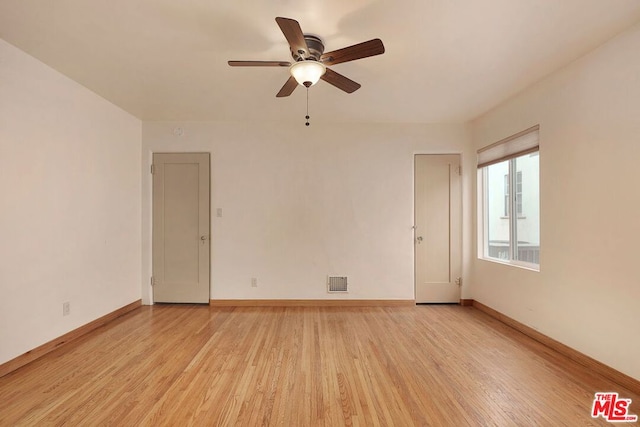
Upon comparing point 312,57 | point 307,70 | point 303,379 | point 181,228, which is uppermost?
point 312,57

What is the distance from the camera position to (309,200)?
4.15 meters

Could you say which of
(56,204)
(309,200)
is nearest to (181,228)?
(56,204)

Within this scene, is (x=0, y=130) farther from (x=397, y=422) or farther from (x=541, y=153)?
(x=541, y=153)

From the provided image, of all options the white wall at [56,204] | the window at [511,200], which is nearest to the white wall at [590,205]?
the window at [511,200]

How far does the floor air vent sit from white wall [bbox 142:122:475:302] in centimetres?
8

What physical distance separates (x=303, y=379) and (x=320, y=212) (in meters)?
2.35

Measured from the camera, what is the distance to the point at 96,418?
1.78 meters

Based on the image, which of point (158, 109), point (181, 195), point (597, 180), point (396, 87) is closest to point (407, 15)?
point (396, 87)

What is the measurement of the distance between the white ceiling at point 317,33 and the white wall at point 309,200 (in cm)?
78

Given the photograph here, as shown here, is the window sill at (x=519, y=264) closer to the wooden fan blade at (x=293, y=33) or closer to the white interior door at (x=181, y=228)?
the wooden fan blade at (x=293, y=33)

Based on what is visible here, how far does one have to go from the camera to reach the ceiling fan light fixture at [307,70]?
6.63 ft

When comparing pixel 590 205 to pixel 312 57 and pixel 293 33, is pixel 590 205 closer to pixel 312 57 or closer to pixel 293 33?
pixel 312 57

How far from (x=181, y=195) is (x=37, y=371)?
2.41m

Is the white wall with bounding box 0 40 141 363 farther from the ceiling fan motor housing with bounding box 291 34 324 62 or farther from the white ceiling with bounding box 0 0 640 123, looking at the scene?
the ceiling fan motor housing with bounding box 291 34 324 62
